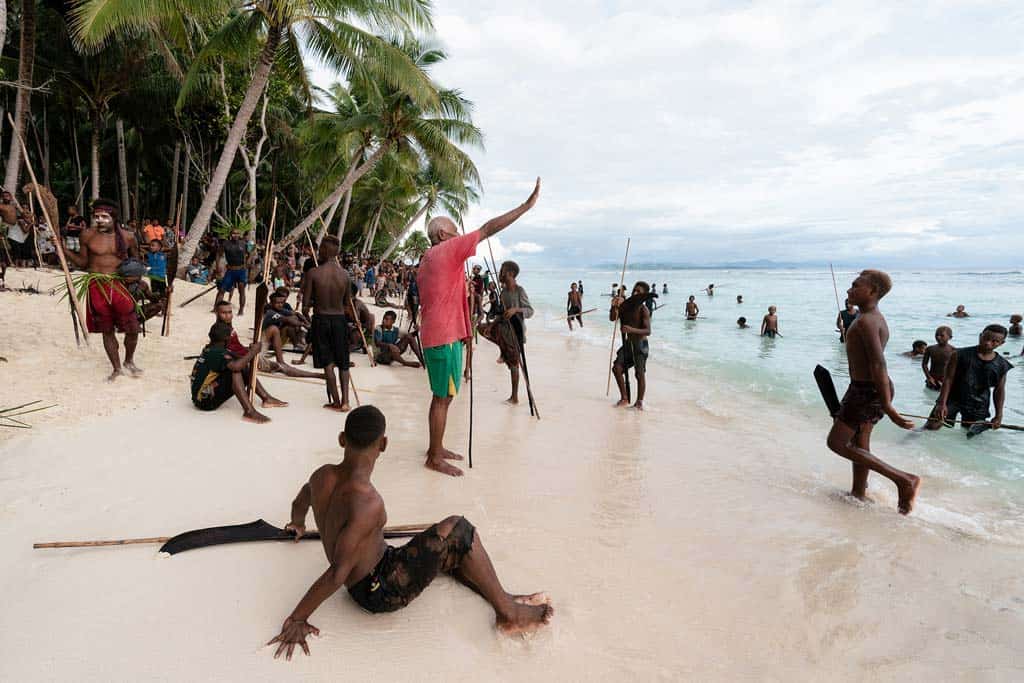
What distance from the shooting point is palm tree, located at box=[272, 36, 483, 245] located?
16.2 metres

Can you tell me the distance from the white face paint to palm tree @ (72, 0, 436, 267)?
639 centimetres

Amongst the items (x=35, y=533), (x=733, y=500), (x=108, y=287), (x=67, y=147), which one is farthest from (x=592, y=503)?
(x=67, y=147)

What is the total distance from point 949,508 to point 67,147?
32.6 meters

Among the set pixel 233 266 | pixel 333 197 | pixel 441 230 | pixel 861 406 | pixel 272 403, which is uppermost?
pixel 333 197

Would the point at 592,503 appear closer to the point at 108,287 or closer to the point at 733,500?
the point at 733,500

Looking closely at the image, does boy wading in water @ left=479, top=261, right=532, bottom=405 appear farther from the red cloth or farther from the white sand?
the red cloth

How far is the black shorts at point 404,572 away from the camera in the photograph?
230 centimetres

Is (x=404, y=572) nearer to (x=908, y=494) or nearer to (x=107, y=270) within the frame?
(x=908, y=494)

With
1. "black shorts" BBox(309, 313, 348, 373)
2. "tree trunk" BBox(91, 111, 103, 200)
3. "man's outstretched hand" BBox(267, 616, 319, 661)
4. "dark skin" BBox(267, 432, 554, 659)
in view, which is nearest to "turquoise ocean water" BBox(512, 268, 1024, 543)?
"dark skin" BBox(267, 432, 554, 659)

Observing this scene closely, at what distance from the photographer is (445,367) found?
4.18 m

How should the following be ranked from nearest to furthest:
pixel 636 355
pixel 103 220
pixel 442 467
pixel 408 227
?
pixel 442 467
pixel 103 220
pixel 636 355
pixel 408 227

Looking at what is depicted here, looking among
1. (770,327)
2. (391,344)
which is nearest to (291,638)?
(391,344)

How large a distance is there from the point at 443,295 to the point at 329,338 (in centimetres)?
215

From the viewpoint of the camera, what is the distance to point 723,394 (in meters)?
9.22
